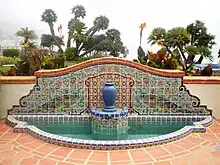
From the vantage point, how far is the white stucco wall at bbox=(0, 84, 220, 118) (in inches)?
255

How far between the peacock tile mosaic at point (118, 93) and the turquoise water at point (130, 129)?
0.30 m

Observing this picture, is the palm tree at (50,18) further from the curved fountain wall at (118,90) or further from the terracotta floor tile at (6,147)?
the terracotta floor tile at (6,147)

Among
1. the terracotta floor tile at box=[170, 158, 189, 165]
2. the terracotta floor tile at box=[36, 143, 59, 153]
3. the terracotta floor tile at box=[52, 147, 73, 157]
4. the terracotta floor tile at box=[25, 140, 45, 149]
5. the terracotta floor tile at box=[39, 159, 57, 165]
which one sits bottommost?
the terracotta floor tile at box=[39, 159, 57, 165]

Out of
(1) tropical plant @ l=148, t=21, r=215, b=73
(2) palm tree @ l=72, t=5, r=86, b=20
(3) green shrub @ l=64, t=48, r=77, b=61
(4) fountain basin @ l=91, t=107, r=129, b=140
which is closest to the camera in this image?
(4) fountain basin @ l=91, t=107, r=129, b=140

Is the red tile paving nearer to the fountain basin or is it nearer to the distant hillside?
the fountain basin

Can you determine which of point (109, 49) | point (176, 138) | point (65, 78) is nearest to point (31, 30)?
point (109, 49)

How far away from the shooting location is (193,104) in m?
6.50

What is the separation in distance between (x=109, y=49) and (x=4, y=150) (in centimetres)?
1248

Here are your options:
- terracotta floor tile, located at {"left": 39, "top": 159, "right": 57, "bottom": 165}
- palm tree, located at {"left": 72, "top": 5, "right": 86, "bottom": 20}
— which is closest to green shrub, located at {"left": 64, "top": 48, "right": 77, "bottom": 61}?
palm tree, located at {"left": 72, "top": 5, "right": 86, "bottom": 20}

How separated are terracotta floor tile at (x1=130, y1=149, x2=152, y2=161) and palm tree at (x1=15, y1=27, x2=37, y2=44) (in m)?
11.8

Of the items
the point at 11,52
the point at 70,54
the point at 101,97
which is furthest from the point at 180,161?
the point at 70,54

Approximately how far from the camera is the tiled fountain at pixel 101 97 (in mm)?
6402

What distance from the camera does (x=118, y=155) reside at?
4.34 meters

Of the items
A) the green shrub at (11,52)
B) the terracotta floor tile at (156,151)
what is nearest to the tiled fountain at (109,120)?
the terracotta floor tile at (156,151)
